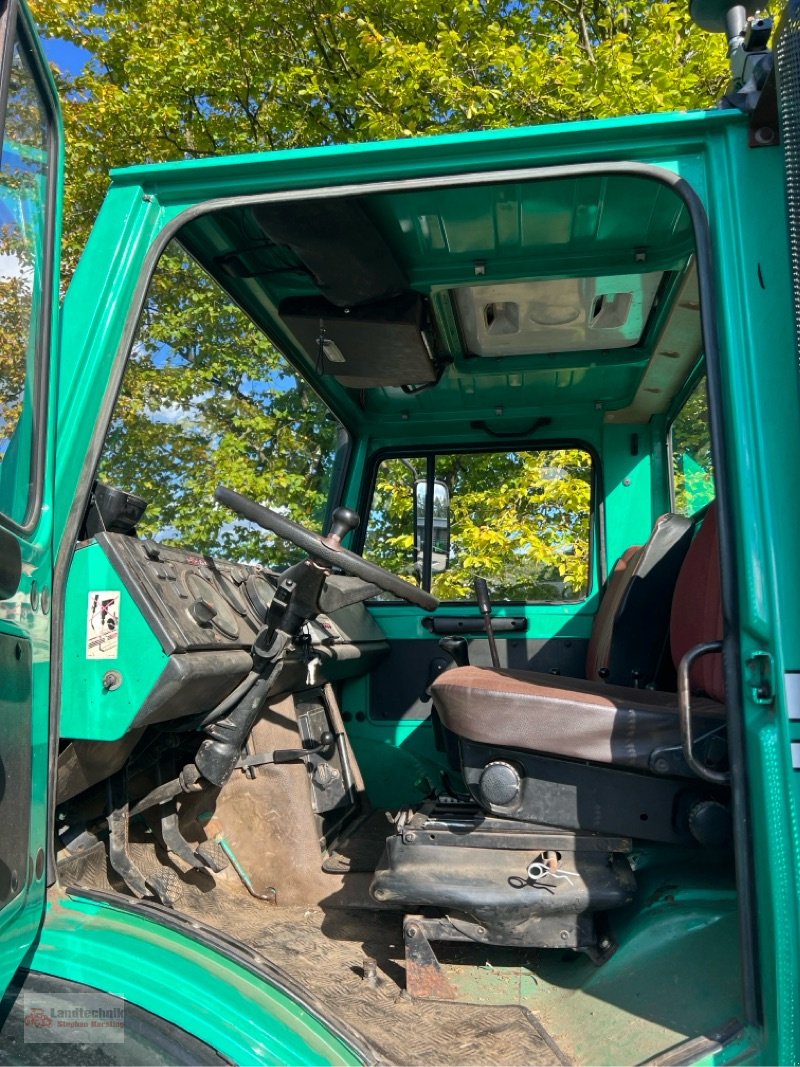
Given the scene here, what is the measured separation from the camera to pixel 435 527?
3455mm

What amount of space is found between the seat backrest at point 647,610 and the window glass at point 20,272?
1805 millimetres

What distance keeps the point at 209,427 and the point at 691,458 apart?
68.1 inches

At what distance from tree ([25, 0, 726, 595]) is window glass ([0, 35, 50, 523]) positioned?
33 centimetres

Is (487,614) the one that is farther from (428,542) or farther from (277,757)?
(277,757)

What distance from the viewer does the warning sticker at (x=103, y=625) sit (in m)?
1.79

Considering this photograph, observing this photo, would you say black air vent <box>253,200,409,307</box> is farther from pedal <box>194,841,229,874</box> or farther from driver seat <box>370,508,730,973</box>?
pedal <box>194,841,229,874</box>

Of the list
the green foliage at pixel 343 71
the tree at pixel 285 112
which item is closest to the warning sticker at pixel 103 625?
the tree at pixel 285 112

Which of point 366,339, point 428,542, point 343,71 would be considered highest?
point 343,71

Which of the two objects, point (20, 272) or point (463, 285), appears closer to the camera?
point (20, 272)

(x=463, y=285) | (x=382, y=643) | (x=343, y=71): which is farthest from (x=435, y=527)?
(x=343, y=71)

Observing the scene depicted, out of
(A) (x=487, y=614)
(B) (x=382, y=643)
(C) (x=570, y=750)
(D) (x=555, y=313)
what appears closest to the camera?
(C) (x=570, y=750)

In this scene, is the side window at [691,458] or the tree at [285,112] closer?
the tree at [285,112]

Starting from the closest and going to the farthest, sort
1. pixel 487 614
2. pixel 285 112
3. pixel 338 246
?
pixel 338 246
pixel 487 614
pixel 285 112

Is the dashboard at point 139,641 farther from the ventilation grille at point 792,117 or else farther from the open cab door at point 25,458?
the ventilation grille at point 792,117
